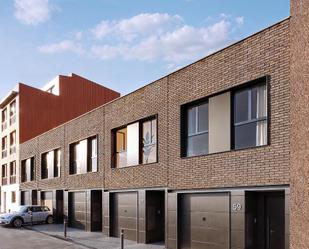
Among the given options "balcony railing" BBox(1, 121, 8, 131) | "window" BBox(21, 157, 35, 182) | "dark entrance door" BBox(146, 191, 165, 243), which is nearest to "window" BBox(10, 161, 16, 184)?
"window" BBox(21, 157, 35, 182)

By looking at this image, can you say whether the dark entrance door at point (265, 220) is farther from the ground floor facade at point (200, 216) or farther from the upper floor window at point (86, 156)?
the upper floor window at point (86, 156)

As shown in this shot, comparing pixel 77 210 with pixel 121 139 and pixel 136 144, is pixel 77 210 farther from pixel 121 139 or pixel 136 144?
pixel 136 144

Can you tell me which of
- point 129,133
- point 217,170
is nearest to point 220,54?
point 217,170

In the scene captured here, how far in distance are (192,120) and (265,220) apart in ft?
15.3

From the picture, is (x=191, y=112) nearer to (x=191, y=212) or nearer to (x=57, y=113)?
(x=191, y=212)

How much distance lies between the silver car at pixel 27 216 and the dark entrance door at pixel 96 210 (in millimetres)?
6780

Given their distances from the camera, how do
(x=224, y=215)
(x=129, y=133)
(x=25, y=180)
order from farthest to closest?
(x=25, y=180) → (x=129, y=133) → (x=224, y=215)

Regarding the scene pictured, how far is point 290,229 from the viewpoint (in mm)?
11680

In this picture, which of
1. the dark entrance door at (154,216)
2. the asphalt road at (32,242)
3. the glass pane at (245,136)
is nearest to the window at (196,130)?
the glass pane at (245,136)

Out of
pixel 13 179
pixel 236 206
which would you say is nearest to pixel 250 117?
pixel 236 206

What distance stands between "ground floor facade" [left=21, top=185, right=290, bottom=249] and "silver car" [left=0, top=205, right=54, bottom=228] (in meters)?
6.54

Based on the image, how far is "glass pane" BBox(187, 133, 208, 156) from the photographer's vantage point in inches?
618

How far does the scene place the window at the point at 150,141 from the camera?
19.0 m

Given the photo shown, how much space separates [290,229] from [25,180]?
31024 mm
